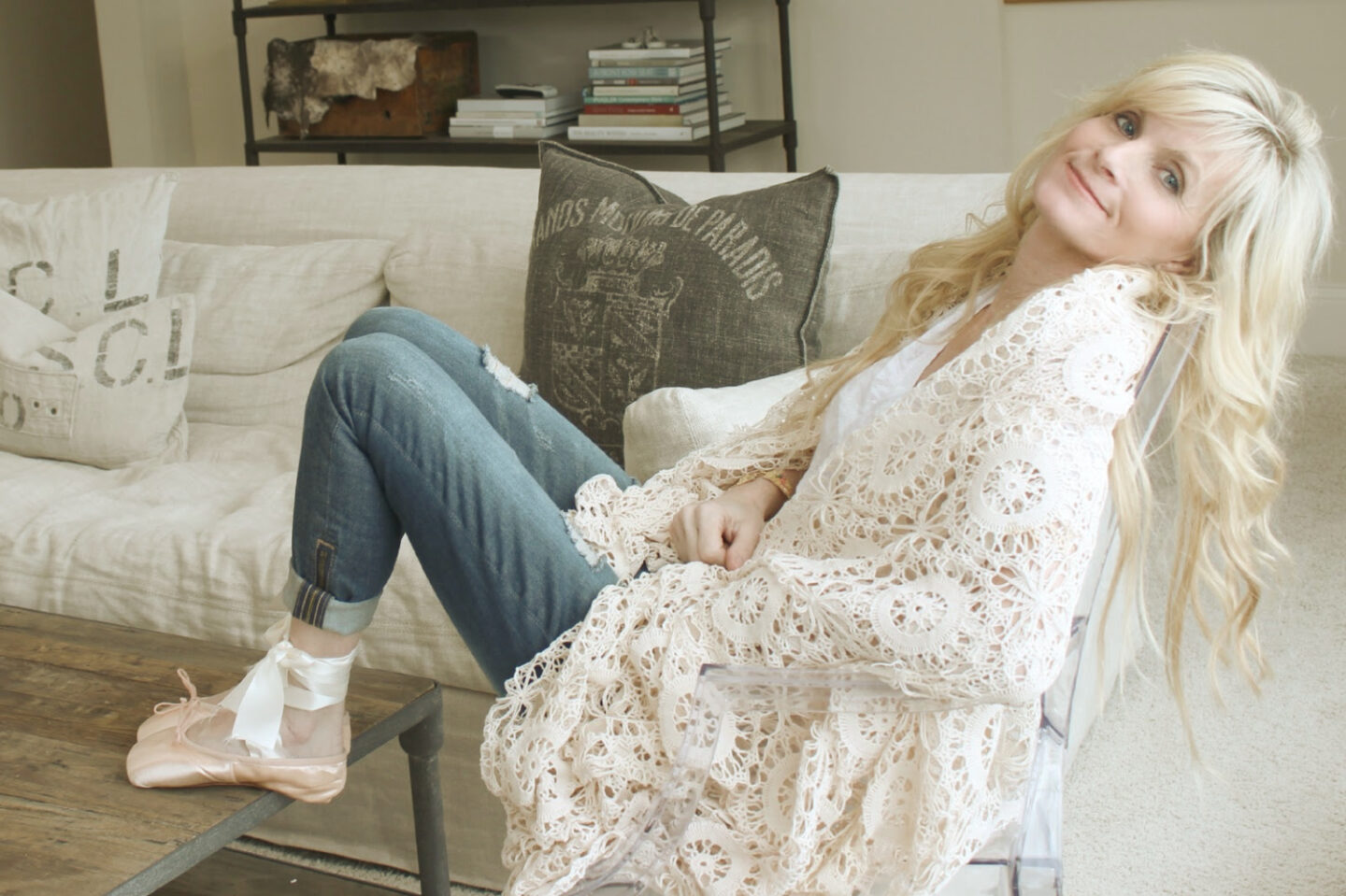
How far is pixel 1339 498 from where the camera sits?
9.22 feet

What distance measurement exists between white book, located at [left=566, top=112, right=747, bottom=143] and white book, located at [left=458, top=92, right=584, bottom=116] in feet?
0.32

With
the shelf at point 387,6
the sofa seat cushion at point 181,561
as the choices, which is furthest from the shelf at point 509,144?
the sofa seat cushion at point 181,561

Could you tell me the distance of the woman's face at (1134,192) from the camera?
123cm

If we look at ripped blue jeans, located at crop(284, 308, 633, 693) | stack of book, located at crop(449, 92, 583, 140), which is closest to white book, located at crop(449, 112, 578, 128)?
stack of book, located at crop(449, 92, 583, 140)

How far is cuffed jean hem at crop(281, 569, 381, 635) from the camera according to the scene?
1.28m

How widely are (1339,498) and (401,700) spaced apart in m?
2.15

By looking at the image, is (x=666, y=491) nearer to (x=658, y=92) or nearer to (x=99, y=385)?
(x=99, y=385)

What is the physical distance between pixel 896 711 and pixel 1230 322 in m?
0.45

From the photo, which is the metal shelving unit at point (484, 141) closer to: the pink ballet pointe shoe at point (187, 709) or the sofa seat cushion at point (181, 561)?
the sofa seat cushion at point (181, 561)

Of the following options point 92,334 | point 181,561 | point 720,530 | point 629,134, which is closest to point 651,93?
point 629,134

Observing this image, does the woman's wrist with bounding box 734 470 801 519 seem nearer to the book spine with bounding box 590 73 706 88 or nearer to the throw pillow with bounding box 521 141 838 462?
the throw pillow with bounding box 521 141 838 462

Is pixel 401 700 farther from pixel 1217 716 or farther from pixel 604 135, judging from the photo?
pixel 604 135

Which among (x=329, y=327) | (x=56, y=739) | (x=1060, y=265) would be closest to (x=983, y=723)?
→ (x=1060, y=265)

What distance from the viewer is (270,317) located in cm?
237
